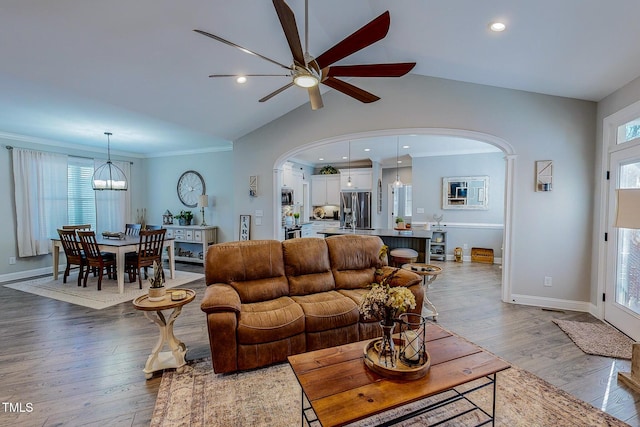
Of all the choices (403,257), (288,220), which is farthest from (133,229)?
(403,257)

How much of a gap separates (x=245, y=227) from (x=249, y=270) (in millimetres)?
2838

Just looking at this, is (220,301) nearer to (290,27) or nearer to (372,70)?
(290,27)

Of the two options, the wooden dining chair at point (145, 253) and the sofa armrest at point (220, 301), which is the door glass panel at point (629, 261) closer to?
the sofa armrest at point (220, 301)

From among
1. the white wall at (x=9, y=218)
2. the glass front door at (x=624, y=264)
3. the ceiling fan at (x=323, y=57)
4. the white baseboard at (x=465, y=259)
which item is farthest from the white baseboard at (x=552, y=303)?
the white wall at (x=9, y=218)

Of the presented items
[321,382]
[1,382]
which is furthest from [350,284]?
[1,382]

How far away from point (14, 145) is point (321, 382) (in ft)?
24.3

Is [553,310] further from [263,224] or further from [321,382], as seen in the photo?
[263,224]

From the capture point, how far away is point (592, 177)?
391cm

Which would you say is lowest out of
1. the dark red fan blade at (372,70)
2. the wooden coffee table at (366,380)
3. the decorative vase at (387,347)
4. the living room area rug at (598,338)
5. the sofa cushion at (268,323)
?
the living room area rug at (598,338)

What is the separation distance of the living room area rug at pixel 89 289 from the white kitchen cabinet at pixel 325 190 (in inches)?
186

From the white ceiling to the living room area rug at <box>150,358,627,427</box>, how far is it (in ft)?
9.81

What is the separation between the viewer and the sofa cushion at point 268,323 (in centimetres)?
248

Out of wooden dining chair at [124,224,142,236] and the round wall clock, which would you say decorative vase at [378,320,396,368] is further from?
the round wall clock

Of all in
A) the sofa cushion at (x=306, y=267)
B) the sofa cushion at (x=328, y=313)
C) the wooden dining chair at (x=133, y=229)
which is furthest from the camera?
the wooden dining chair at (x=133, y=229)
